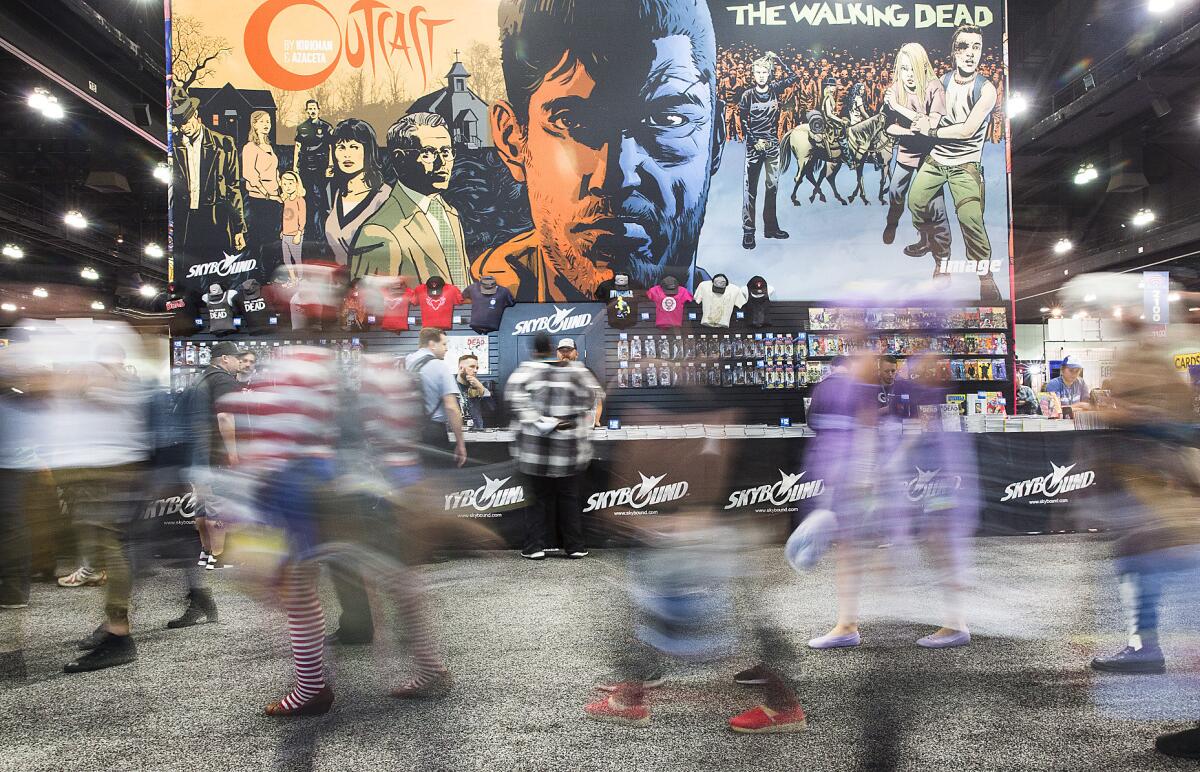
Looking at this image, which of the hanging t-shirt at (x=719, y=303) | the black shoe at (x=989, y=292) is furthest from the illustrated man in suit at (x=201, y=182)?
the black shoe at (x=989, y=292)

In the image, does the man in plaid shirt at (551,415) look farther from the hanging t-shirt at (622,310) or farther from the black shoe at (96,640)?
the hanging t-shirt at (622,310)

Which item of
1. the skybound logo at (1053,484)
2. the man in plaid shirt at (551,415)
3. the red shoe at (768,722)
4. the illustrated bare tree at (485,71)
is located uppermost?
the illustrated bare tree at (485,71)

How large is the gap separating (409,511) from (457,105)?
251 inches

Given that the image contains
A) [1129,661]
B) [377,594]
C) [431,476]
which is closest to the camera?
[1129,661]

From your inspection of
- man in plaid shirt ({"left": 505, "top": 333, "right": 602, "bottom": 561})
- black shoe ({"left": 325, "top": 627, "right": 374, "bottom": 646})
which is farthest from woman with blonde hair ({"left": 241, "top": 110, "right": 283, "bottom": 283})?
black shoe ({"left": 325, "top": 627, "right": 374, "bottom": 646})

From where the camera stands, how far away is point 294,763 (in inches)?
106

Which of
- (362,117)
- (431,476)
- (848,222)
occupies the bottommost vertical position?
(431,476)

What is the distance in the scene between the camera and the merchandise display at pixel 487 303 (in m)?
8.32

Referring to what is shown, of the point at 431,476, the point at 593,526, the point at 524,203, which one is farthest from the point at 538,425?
the point at 524,203

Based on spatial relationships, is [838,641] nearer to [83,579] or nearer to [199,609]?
[199,609]

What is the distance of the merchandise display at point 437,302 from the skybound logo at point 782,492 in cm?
384

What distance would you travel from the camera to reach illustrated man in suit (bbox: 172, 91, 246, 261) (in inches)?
333

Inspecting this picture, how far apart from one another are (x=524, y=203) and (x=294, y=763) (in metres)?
6.84

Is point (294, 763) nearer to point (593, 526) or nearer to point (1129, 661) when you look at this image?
point (1129, 661)
